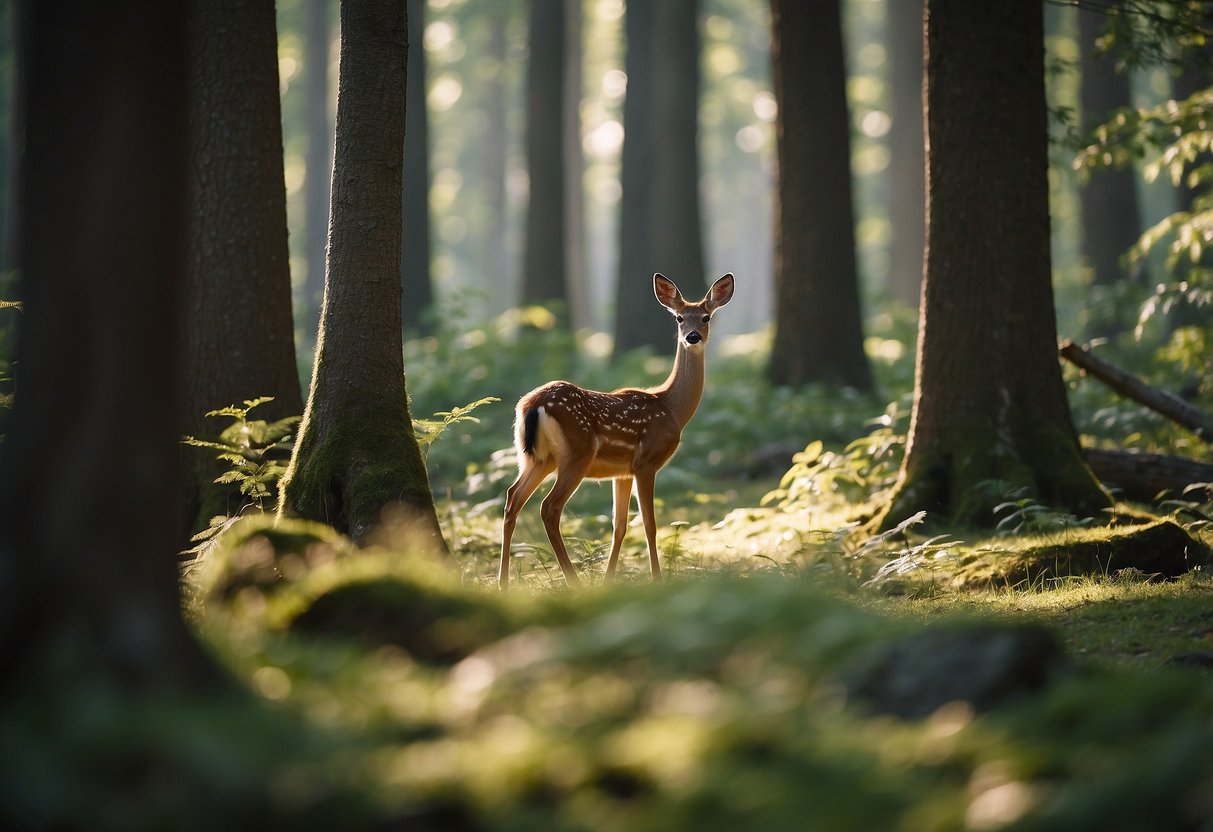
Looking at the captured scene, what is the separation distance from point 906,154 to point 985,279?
19669mm

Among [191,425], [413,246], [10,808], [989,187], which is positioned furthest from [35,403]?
[413,246]

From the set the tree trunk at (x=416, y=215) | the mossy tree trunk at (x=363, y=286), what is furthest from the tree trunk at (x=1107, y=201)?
the mossy tree trunk at (x=363, y=286)

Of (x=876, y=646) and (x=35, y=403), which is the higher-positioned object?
(x=35, y=403)

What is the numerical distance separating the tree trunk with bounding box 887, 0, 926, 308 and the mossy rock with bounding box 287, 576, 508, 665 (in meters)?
22.2

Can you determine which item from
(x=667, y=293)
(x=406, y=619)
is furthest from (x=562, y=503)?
(x=406, y=619)

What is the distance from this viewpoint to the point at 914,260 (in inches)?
1027

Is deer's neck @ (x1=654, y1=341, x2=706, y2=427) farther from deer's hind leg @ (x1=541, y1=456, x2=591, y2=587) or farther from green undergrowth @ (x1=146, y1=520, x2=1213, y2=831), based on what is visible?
green undergrowth @ (x1=146, y1=520, x2=1213, y2=831)

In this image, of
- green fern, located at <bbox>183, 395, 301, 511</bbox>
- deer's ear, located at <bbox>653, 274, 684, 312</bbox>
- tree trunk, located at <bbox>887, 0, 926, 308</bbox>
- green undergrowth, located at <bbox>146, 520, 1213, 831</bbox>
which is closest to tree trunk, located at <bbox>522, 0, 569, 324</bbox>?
tree trunk, located at <bbox>887, 0, 926, 308</bbox>

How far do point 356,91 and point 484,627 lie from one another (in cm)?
382

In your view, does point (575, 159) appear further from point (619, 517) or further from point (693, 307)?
point (619, 517)

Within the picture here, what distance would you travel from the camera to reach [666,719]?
10.8 ft

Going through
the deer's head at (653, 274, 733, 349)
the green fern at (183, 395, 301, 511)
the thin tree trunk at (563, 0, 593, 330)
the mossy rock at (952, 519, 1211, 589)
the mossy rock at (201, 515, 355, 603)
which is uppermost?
the thin tree trunk at (563, 0, 593, 330)

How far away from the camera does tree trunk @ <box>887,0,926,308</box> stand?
86.1 ft

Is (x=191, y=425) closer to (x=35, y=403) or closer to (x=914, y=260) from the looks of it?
(x=35, y=403)
